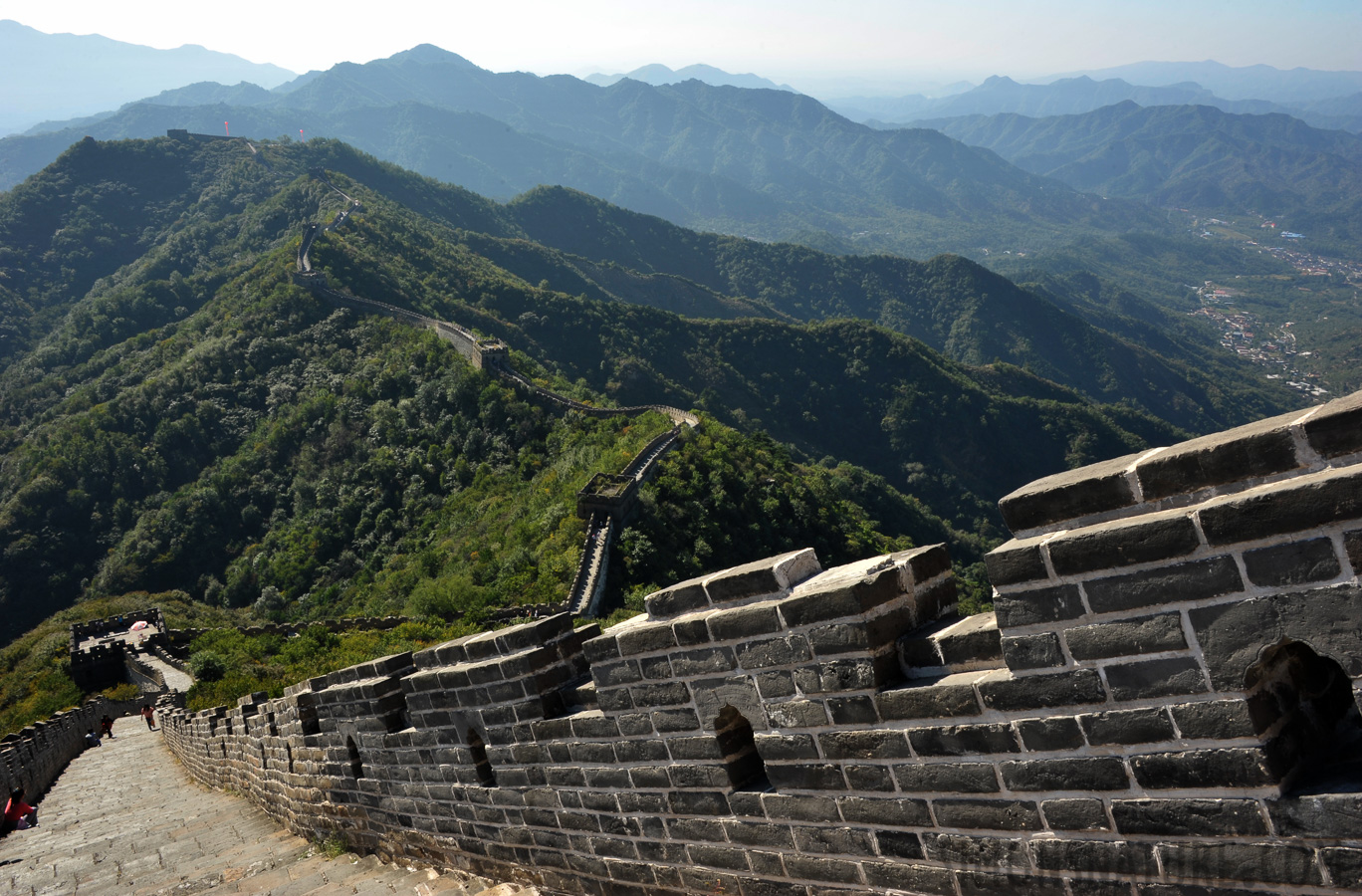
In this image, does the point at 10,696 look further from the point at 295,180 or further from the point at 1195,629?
the point at 295,180

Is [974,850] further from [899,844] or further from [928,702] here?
[928,702]

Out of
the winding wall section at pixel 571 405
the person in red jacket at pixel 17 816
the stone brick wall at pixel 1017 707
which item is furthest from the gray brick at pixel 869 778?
the winding wall section at pixel 571 405

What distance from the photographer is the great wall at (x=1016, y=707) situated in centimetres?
259

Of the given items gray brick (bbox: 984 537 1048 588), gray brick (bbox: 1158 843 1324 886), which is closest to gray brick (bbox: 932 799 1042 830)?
gray brick (bbox: 1158 843 1324 886)

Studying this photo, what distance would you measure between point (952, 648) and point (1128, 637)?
0.72 meters

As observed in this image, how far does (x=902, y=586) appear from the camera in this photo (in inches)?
145

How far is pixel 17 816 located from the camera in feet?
40.2

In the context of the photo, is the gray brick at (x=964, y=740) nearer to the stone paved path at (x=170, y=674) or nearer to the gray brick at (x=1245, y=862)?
the gray brick at (x=1245, y=862)

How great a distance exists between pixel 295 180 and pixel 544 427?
85.9m

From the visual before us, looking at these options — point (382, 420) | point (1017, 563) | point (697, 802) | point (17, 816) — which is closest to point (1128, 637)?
point (1017, 563)

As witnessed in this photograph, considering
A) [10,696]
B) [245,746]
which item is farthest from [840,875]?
[10,696]

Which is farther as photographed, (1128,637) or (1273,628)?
(1128,637)

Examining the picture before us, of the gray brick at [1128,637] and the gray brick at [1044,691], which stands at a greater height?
the gray brick at [1128,637]

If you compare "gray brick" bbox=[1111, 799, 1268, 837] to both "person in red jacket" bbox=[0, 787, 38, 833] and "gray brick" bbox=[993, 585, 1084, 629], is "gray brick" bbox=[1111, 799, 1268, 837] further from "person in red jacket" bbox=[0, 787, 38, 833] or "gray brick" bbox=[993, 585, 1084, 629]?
"person in red jacket" bbox=[0, 787, 38, 833]
